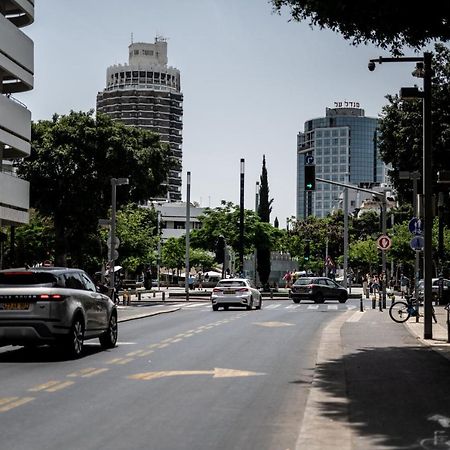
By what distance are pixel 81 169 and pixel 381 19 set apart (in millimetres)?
38524

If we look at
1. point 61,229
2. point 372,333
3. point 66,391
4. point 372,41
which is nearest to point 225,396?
point 66,391

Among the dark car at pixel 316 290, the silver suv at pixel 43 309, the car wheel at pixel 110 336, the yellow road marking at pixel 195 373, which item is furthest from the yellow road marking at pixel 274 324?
the dark car at pixel 316 290

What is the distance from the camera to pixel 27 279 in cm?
1745

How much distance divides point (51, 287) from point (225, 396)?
631 cm

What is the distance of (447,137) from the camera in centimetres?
4056

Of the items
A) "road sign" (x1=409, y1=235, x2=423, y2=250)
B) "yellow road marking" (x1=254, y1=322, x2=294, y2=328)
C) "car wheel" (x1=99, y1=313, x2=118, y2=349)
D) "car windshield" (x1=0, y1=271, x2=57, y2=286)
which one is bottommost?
"yellow road marking" (x1=254, y1=322, x2=294, y2=328)

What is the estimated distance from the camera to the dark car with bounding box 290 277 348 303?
54.0 metres

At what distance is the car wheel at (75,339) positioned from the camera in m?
17.2

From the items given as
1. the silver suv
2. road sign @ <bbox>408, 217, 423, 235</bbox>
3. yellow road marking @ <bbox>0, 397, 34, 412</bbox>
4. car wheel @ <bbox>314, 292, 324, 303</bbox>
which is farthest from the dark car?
yellow road marking @ <bbox>0, 397, 34, 412</bbox>

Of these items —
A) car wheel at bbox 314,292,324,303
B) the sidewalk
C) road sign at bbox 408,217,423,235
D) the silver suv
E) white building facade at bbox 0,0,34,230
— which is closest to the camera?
the sidewalk

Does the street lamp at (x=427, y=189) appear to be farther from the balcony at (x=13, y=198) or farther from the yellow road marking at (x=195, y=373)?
the balcony at (x=13, y=198)

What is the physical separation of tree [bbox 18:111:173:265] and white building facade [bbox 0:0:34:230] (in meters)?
2.29

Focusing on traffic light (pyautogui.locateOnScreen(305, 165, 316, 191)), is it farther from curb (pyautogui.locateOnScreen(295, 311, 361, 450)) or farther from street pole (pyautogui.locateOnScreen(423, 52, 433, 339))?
curb (pyautogui.locateOnScreen(295, 311, 361, 450))

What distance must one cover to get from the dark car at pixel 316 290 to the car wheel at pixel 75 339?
121 feet
